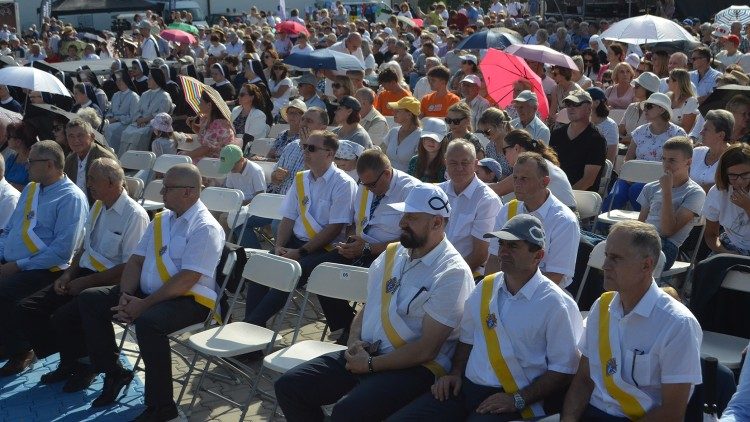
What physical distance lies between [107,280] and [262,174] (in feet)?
7.46

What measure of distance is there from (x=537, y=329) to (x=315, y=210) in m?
2.85

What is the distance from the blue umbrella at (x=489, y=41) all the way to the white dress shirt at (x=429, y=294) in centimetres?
809

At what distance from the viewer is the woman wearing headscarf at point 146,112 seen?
37.9 ft

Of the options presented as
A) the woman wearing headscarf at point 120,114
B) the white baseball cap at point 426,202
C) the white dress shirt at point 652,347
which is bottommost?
the woman wearing headscarf at point 120,114

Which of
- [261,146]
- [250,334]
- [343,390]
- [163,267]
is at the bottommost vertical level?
[261,146]

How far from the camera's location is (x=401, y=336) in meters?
4.32

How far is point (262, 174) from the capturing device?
7.88 m

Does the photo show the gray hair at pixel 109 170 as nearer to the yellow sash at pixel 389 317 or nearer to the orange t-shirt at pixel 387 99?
the yellow sash at pixel 389 317

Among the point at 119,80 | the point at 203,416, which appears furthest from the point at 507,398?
the point at 119,80

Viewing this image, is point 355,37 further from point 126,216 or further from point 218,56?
point 126,216

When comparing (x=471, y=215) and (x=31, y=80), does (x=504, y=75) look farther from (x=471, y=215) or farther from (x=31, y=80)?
(x=31, y=80)

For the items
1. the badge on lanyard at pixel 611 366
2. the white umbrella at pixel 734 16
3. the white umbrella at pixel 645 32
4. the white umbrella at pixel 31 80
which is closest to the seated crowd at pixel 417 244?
the badge on lanyard at pixel 611 366

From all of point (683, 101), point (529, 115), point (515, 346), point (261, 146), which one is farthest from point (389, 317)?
point (683, 101)

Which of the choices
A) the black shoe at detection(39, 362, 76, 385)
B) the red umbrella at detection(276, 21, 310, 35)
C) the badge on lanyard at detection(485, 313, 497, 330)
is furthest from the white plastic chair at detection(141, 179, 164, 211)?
the red umbrella at detection(276, 21, 310, 35)
